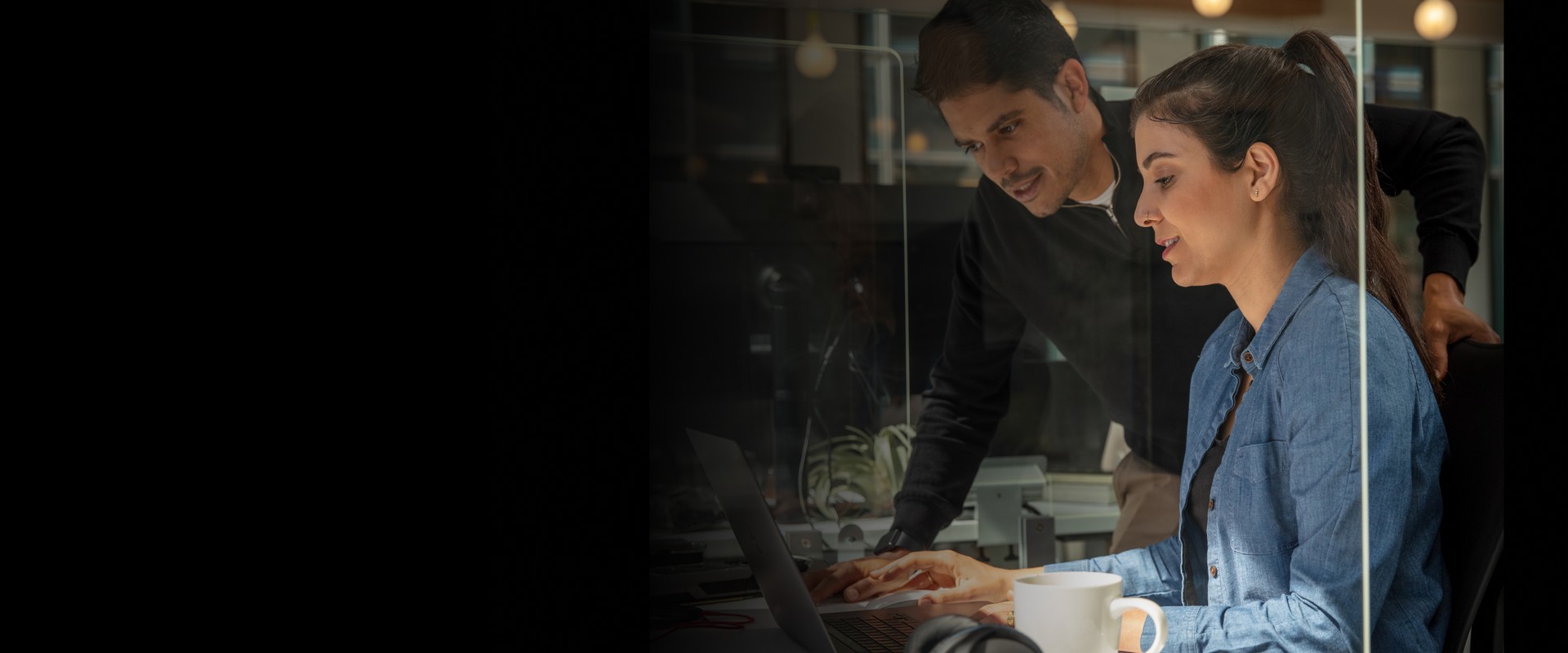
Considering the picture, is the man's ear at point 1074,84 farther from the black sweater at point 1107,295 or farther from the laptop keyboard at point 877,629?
the laptop keyboard at point 877,629

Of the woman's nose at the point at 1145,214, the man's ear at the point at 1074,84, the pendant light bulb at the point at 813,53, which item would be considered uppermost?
the pendant light bulb at the point at 813,53

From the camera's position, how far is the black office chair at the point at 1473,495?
141 cm

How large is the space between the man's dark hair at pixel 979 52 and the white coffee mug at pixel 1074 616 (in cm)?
64

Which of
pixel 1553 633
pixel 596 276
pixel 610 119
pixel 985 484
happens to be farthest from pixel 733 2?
pixel 1553 633

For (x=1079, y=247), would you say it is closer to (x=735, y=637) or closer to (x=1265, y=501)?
(x=1265, y=501)

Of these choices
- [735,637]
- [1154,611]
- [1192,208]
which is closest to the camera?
[1154,611]

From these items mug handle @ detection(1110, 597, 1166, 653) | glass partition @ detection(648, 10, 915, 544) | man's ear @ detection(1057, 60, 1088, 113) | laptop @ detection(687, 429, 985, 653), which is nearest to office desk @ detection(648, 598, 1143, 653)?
laptop @ detection(687, 429, 985, 653)

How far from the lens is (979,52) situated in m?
1.48

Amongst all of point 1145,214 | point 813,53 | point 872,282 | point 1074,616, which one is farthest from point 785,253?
point 1074,616

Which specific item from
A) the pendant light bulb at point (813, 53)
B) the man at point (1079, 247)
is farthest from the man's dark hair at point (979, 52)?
the pendant light bulb at point (813, 53)

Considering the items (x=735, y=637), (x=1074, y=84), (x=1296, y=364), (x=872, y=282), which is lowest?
(x=735, y=637)

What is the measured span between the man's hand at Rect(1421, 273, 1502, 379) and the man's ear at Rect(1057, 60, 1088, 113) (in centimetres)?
53

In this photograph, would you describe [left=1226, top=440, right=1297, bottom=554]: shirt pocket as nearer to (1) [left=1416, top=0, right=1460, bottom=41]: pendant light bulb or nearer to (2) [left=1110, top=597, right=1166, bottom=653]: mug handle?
(2) [left=1110, top=597, right=1166, bottom=653]: mug handle

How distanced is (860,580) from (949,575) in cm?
12
